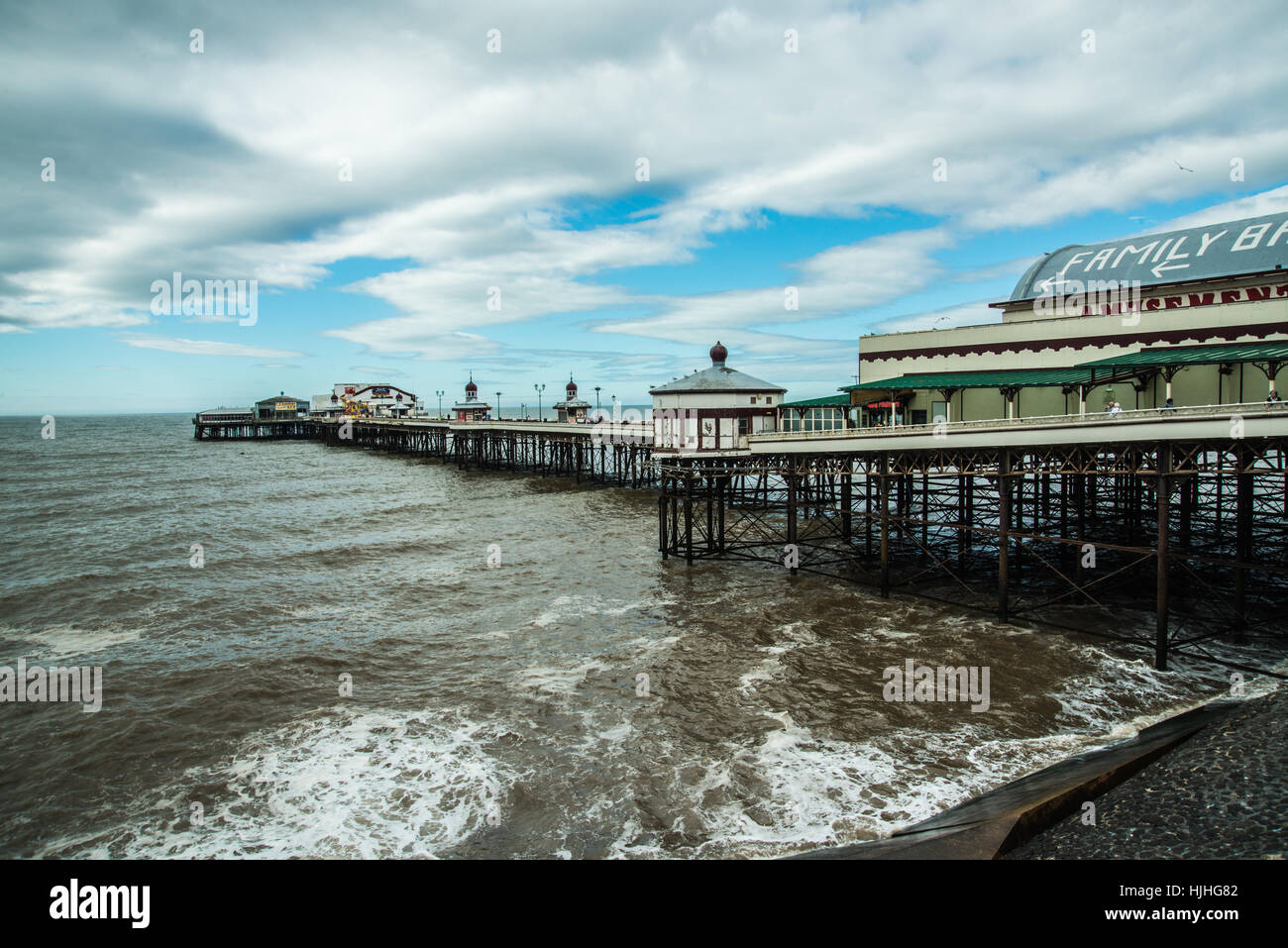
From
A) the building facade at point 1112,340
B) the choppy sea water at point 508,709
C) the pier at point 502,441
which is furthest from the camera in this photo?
the pier at point 502,441

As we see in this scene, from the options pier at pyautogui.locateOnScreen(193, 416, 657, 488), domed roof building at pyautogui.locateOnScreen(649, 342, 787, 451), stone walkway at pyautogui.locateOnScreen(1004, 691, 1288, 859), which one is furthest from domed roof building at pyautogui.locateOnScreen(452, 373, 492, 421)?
stone walkway at pyautogui.locateOnScreen(1004, 691, 1288, 859)

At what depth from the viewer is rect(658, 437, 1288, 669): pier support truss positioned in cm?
1797

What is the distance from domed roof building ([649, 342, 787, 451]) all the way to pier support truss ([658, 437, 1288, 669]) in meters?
1.07

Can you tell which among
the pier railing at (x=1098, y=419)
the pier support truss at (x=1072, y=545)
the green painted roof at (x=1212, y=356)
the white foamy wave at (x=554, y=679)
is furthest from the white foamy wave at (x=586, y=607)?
the green painted roof at (x=1212, y=356)

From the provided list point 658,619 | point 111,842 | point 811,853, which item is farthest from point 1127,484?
point 111,842

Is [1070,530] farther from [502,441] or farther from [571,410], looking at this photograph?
[502,441]

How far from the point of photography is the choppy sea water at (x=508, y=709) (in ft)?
39.0

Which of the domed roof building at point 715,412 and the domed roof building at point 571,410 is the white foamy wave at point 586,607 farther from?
the domed roof building at point 571,410

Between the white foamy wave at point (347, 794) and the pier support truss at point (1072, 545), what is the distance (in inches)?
618

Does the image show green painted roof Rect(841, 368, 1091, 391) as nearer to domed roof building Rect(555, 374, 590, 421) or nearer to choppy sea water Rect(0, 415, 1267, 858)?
choppy sea water Rect(0, 415, 1267, 858)

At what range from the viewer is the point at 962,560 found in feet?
90.8

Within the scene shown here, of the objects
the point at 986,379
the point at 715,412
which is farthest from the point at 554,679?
the point at 986,379

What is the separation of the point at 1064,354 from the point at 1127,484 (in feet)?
31.2

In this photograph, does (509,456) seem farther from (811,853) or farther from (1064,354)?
(811,853)
